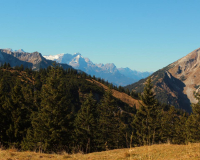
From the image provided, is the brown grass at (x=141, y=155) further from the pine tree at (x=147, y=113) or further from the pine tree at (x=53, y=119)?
the pine tree at (x=147, y=113)

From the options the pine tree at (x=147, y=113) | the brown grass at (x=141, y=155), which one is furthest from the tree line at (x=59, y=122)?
the brown grass at (x=141, y=155)

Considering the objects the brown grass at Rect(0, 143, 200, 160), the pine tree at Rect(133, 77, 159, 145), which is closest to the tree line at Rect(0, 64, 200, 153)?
the pine tree at Rect(133, 77, 159, 145)

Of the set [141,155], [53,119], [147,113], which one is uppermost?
[147,113]

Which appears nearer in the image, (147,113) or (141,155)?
(141,155)

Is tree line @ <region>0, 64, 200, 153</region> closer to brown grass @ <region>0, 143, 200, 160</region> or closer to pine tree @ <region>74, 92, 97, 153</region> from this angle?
pine tree @ <region>74, 92, 97, 153</region>

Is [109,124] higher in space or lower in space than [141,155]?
lower

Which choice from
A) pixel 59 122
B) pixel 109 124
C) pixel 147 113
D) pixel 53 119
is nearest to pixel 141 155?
pixel 59 122

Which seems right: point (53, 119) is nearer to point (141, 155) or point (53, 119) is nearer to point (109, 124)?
point (141, 155)

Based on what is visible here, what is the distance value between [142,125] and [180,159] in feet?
92.3

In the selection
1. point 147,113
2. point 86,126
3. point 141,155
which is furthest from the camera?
point 86,126

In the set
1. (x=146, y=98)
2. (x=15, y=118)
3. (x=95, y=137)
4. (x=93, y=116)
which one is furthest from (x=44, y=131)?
(x=146, y=98)

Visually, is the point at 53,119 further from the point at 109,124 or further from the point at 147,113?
the point at 109,124

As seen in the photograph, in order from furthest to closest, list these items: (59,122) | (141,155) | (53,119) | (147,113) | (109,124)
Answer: (109,124) → (147,113) → (53,119) → (59,122) → (141,155)

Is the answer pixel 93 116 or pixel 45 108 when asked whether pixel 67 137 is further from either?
pixel 93 116
